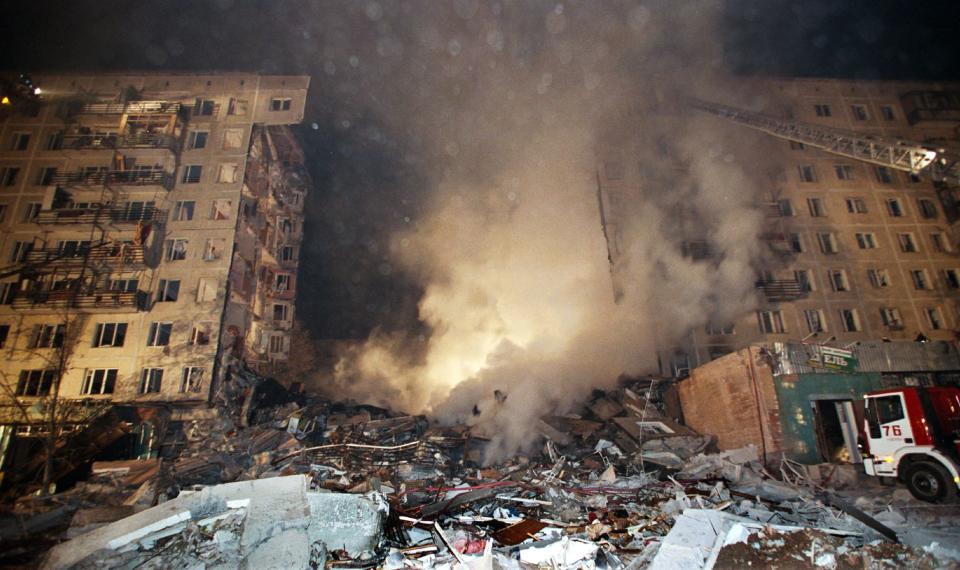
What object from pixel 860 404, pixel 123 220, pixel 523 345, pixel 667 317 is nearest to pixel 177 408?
pixel 123 220

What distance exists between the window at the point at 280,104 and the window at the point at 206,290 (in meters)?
12.6

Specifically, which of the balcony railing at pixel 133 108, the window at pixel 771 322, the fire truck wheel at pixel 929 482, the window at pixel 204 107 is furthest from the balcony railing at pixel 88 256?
the window at pixel 771 322

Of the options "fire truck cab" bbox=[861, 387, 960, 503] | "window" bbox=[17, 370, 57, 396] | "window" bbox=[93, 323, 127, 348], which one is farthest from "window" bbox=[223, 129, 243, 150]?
"fire truck cab" bbox=[861, 387, 960, 503]

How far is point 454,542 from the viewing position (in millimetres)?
7152

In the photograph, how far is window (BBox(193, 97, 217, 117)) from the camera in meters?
29.1

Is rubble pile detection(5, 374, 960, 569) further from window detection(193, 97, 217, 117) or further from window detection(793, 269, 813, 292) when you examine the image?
window detection(193, 97, 217, 117)

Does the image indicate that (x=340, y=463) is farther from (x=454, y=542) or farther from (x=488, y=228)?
(x=488, y=228)

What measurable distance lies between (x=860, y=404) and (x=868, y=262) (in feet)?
67.4

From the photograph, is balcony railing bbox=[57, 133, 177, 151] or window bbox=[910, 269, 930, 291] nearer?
balcony railing bbox=[57, 133, 177, 151]

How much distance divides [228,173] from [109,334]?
11.4 metres

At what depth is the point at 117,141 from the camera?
1070 inches

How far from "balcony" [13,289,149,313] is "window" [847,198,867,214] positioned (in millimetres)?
44641

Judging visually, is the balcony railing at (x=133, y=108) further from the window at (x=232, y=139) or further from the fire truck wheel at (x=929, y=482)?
the fire truck wheel at (x=929, y=482)

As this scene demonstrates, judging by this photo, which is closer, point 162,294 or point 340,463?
point 340,463
